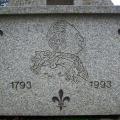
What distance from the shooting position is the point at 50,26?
5688 millimetres

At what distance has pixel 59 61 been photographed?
221 inches

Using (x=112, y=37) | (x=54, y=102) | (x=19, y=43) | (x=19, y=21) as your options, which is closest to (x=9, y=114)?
(x=54, y=102)

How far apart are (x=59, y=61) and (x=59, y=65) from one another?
65 mm

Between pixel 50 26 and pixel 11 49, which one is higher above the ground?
pixel 50 26

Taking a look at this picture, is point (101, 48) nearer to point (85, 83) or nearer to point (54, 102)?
point (85, 83)

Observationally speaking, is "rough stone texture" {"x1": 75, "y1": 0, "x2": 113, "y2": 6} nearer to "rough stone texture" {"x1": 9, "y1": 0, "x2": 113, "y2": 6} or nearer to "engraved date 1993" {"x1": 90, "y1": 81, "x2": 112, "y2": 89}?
"rough stone texture" {"x1": 9, "y1": 0, "x2": 113, "y2": 6}

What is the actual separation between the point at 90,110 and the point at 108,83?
52 cm

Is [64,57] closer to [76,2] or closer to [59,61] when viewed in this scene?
[59,61]

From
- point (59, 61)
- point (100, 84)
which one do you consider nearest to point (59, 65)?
point (59, 61)

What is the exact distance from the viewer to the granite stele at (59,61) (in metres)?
5.58

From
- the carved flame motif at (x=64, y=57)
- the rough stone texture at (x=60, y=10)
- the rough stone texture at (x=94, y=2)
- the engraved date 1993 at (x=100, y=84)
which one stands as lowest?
the engraved date 1993 at (x=100, y=84)

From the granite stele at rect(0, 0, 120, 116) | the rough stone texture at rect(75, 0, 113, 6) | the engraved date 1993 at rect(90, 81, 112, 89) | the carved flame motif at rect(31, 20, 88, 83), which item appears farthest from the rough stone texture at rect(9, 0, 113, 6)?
the engraved date 1993 at rect(90, 81, 112, 89)

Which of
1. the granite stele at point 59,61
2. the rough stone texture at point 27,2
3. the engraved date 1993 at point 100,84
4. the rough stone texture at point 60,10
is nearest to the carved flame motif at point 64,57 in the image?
the granite stele at point 59,61

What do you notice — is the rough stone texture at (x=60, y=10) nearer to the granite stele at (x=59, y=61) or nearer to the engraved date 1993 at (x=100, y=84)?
the granite stele at (x=59, y=61)
